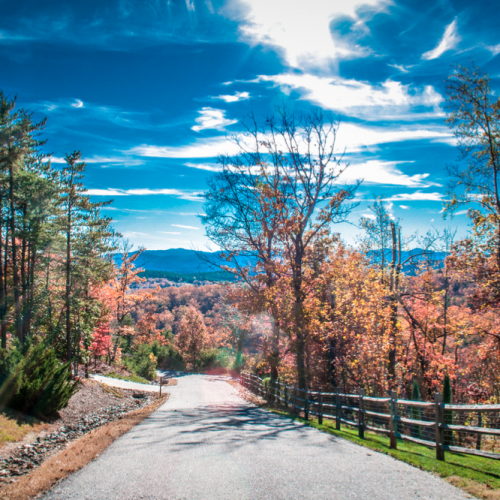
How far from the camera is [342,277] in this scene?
57.2 ft

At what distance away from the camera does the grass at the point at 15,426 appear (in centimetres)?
939

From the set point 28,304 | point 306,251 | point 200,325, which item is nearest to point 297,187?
point 306,251

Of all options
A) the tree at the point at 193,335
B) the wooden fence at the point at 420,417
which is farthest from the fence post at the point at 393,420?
the tree at the point at 193,335

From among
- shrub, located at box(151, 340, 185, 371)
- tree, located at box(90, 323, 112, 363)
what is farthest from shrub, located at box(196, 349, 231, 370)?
tree, located at box(90, 323, 112, 363)

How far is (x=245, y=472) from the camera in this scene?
571 cm

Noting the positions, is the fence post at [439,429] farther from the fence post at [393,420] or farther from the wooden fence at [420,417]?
the fence post at [393,420]

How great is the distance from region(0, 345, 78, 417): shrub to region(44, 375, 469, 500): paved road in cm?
462

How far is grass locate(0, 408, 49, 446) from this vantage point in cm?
939

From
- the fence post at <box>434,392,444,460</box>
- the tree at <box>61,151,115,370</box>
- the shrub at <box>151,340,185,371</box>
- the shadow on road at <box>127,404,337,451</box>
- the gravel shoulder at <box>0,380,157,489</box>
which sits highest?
the tree at <box>61,151,115,370</box>

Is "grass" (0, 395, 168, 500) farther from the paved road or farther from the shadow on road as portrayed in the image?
the shadow on road

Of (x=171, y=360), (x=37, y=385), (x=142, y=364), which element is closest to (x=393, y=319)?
(x=37, y=385)

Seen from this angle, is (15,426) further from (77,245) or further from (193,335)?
(193,335)

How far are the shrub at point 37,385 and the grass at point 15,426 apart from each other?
13.0 inches

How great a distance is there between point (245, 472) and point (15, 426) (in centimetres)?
805
